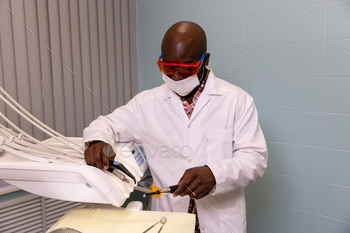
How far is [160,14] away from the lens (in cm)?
240

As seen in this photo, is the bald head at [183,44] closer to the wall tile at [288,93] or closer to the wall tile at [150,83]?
the wall tile at [288,93]

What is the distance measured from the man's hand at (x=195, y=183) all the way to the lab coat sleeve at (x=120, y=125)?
380 mm

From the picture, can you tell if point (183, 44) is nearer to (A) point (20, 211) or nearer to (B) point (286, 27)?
(B) point (286, 27)

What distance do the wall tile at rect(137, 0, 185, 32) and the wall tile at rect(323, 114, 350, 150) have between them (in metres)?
1.34

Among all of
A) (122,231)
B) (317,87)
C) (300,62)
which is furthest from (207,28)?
(122,231)

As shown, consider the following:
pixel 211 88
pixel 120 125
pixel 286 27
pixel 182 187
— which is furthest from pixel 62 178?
pixel 286 27

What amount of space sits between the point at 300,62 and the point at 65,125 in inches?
64.3

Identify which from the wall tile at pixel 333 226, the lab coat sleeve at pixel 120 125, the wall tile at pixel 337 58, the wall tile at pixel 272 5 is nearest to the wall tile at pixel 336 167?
the wall tile at pixel 333 226

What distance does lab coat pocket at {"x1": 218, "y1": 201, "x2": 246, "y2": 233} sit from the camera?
1247 mm

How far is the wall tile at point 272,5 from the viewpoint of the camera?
5.66ft

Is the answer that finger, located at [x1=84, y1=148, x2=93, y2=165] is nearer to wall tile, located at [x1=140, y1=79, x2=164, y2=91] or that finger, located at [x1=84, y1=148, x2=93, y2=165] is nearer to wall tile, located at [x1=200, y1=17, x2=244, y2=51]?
wall tile, located at [x1=200, y1=17, x2=244, y2=51]

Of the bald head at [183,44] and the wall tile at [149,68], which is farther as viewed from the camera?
the wall tile at [149,68]

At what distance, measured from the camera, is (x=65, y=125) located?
1976mm

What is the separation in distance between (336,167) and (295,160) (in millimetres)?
240
